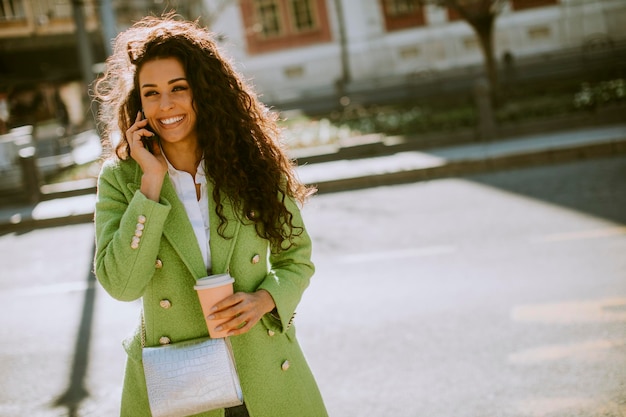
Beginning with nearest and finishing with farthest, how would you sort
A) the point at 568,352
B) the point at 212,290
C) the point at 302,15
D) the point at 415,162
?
the point at 212,290, the point at 568,352, the point at 415,162, the point at 302,15

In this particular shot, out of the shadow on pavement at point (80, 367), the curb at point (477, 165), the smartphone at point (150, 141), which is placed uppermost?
the smartphone at point (150, 141)

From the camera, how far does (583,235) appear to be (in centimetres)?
775

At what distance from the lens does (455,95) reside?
20094 millimetres

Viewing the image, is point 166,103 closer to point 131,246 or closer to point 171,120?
point 171,120

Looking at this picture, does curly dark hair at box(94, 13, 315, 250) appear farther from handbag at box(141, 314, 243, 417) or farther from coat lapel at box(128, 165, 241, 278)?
handbag at box(141, 314, 243, 417)

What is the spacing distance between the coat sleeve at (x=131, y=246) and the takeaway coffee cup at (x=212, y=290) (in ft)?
0.59

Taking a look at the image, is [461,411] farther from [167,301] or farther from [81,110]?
[81,110]

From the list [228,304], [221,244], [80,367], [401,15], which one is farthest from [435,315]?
[401,15]

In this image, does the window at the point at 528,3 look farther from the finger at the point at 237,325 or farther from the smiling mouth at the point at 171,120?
the finger at the point at 237,325

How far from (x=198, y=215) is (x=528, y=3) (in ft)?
112

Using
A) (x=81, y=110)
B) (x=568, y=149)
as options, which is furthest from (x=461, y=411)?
(x=81, y=110)

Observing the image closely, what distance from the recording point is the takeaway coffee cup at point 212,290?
2.14m

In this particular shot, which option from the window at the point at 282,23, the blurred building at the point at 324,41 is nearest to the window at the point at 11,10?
the blurred building at the point at 324,41

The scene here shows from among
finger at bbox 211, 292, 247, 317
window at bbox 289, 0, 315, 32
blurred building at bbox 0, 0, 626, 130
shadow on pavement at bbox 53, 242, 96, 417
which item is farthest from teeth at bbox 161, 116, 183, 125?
window at bbox 289, 0, 315, 32
